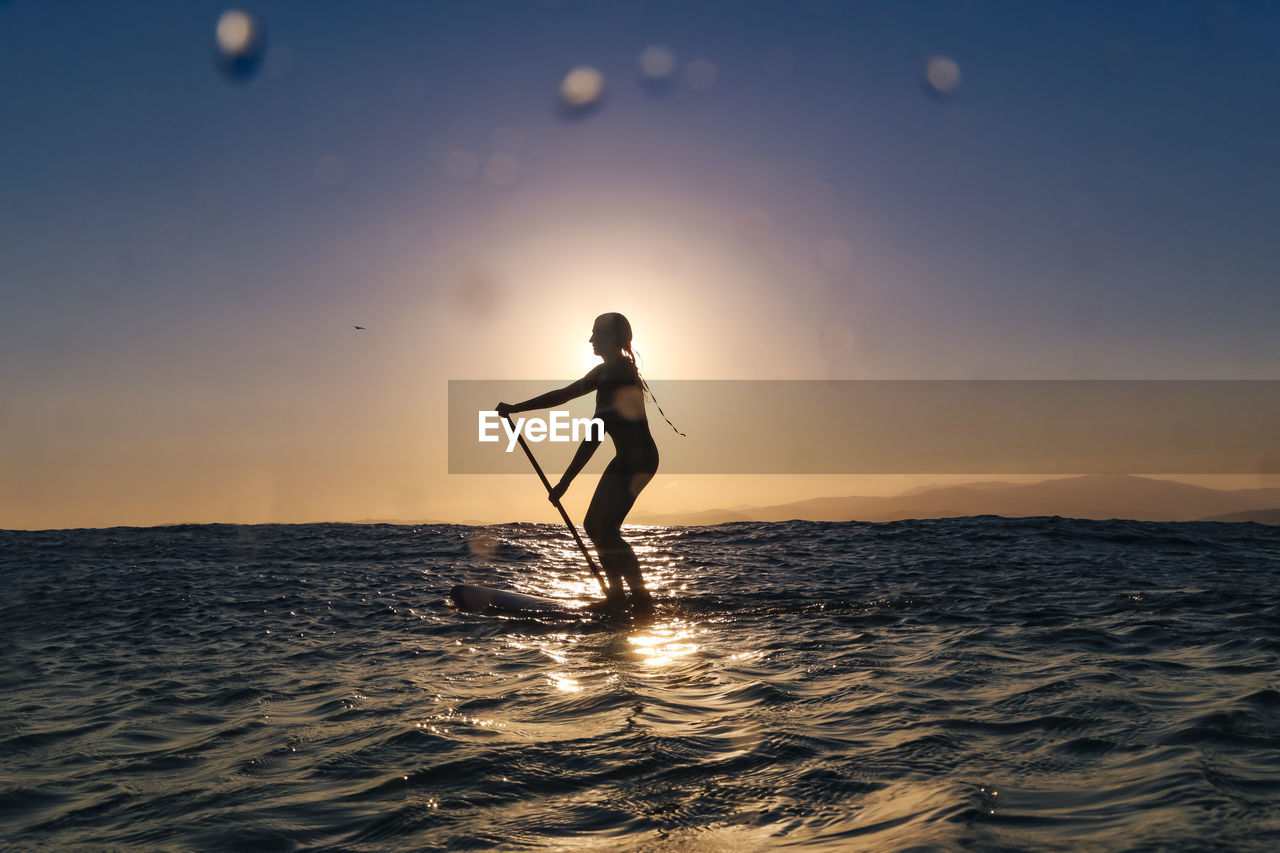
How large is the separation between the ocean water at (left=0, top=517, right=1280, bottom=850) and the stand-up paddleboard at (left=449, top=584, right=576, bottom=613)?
25 cm

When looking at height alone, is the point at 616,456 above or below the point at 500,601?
above

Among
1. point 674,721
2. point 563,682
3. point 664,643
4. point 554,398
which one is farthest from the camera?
point 554,398

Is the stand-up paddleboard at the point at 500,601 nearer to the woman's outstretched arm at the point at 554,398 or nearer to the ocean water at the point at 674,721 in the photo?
the ocean water at the point at 674,721

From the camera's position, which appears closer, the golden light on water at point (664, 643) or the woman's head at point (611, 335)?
the golden light on water at point (664, 643)

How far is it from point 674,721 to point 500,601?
4831 millimetres

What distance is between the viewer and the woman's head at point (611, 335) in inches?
322

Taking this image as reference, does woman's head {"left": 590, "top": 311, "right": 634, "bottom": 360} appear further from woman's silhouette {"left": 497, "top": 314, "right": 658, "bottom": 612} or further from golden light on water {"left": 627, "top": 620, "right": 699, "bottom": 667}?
golden light on water {"left": 627, "top": 620, "right": 699, "bottom": 667}

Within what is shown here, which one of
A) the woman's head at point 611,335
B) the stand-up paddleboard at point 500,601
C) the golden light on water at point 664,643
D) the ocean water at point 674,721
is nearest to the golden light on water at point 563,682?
the ocean water at point 674,721

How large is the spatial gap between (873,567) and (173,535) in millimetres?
19976

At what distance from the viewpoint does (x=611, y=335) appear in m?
8.20

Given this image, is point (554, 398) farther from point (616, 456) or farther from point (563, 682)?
point (563, 682)

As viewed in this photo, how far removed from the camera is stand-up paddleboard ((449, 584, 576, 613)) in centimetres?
802

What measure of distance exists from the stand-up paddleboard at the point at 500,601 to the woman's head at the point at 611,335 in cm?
271

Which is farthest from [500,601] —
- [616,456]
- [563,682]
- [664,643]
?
[563,682]
